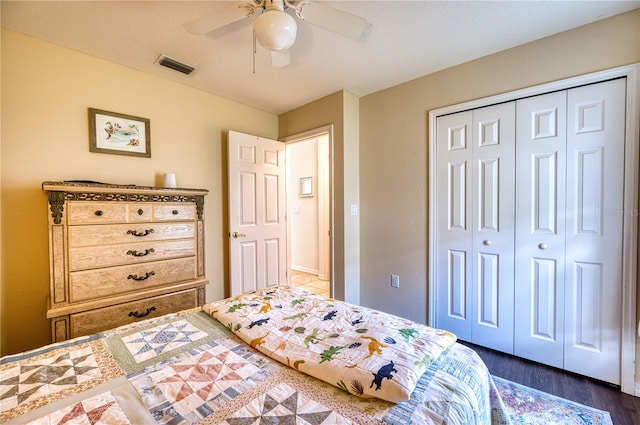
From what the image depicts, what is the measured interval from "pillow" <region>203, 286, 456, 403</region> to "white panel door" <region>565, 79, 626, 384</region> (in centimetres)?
145

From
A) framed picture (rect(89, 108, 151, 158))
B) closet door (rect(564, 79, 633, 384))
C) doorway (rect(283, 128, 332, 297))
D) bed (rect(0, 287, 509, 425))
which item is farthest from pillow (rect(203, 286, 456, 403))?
doorway (rect(283, 128, 332, 297))

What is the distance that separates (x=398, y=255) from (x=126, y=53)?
114 inches

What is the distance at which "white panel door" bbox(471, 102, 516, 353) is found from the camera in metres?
2.13

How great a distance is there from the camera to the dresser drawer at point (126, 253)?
1780 millimetres

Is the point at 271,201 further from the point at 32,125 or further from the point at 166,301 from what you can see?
the point at 32,125

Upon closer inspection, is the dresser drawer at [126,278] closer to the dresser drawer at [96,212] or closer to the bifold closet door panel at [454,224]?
the dresser drawer at [96,212]

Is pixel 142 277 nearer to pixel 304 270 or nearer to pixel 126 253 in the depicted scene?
pixel 126 253

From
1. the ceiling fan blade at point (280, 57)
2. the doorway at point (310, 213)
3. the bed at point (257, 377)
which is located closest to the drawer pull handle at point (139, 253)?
the bed at point (257, 377)

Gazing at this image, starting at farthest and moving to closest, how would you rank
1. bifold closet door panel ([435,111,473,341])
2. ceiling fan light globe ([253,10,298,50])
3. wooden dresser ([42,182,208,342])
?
bifold closet door panel ([435,111,473,341]), wooden dresser ([42,182,208,342]), ceiling fan light globe ([253,10,298,50])

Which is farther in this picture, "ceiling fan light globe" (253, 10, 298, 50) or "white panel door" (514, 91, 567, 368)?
"white panel door" (514, 91, 567, 368)

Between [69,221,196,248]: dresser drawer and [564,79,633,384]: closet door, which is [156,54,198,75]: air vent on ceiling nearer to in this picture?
[69,221,196,248]: dresser drawer

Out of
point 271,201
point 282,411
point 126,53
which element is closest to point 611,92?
point 282,411

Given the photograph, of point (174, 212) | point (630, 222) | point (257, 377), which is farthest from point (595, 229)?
point (174, 212)

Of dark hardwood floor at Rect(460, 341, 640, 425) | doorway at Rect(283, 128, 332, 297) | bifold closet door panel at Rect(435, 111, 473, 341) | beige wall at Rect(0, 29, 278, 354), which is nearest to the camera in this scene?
dark hardwood floor at Rect(460, 341, 640, 425)
